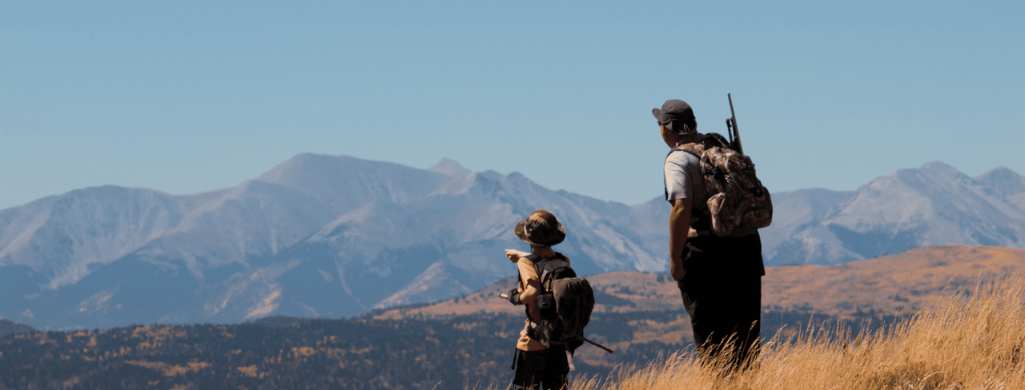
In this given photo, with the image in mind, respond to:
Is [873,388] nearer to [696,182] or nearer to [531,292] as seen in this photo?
[696,182]

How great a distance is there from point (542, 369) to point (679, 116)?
106 inches

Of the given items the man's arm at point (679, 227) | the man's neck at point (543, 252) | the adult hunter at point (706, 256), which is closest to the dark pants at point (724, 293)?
the adult hunter at point (706, 256)

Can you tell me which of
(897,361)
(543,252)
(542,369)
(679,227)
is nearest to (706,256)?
(679,227)

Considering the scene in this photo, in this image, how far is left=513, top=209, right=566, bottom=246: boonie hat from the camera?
7875 millimetres

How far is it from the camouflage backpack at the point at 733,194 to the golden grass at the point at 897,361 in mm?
1330

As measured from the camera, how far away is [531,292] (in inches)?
308

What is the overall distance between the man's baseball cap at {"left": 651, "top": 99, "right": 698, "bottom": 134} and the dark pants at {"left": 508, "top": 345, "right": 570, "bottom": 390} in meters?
2.37

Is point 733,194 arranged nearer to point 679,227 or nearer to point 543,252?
point 679,227

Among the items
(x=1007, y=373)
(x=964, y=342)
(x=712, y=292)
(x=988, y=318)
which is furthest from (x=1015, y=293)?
(x=712, y=292)

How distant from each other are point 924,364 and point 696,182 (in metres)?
2.80

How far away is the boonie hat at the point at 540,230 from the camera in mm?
7875

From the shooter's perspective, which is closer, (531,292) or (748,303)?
(531,292)

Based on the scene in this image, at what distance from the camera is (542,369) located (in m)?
8.20

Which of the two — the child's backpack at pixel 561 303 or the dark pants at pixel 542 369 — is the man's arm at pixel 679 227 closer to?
the child's backpack at pixel 561 303
